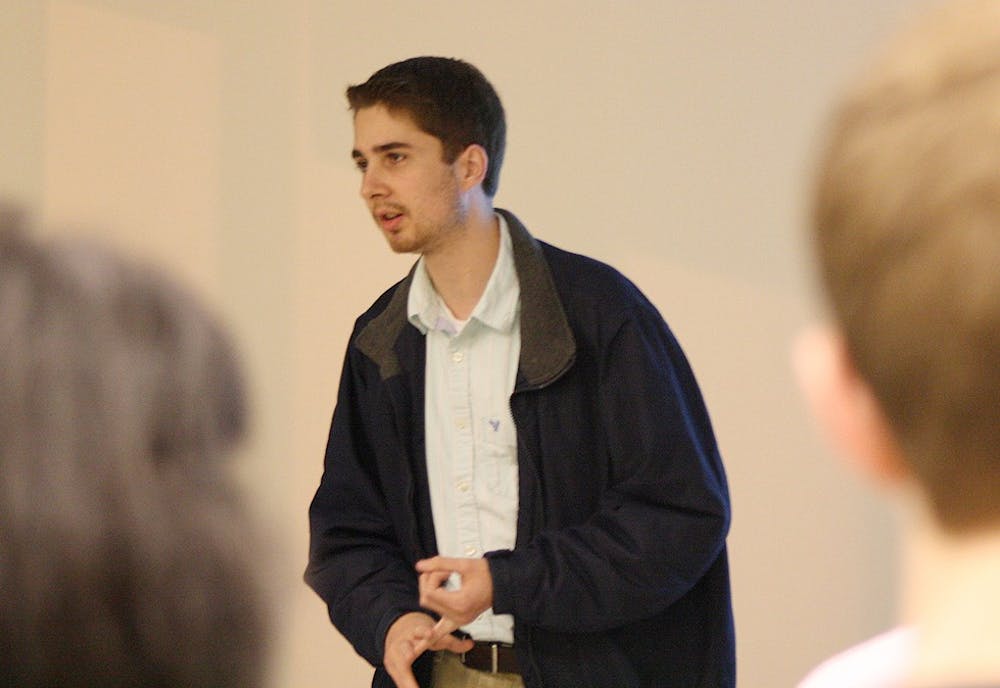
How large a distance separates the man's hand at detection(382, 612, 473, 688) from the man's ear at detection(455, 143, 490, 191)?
69 centimetres

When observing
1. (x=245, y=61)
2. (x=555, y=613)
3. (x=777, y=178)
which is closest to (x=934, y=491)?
(x=555, y=613)

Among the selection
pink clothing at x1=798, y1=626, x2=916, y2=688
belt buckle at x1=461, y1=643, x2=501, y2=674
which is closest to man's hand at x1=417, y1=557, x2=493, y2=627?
belt buckle at x1=461, y1=643, x2=501, y2=674

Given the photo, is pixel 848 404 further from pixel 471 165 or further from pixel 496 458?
pixel 471 165

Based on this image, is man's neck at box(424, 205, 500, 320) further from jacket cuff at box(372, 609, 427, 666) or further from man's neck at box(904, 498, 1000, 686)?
man's neck at box(904, 498, 1000, 686)

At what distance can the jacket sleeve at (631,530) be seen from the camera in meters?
1.97

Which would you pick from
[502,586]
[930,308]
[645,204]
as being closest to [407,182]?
[502,586]

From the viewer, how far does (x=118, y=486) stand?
633mm

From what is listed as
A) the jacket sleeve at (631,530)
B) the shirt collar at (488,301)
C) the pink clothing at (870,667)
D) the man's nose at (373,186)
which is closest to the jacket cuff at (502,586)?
the jacket sleeve at (631,530)

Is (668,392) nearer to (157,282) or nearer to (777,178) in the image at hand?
(777,178)

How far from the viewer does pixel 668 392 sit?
2041mm

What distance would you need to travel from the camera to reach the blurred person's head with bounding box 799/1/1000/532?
548 mm

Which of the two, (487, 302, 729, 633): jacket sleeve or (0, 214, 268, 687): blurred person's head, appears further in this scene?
(487, 302, 729, 633): jacket sleeve

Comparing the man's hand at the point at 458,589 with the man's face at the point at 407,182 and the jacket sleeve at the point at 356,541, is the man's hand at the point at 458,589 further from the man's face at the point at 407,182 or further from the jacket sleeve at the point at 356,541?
the man's face at the point at 407,182

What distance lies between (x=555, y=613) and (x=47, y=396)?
1.39m
